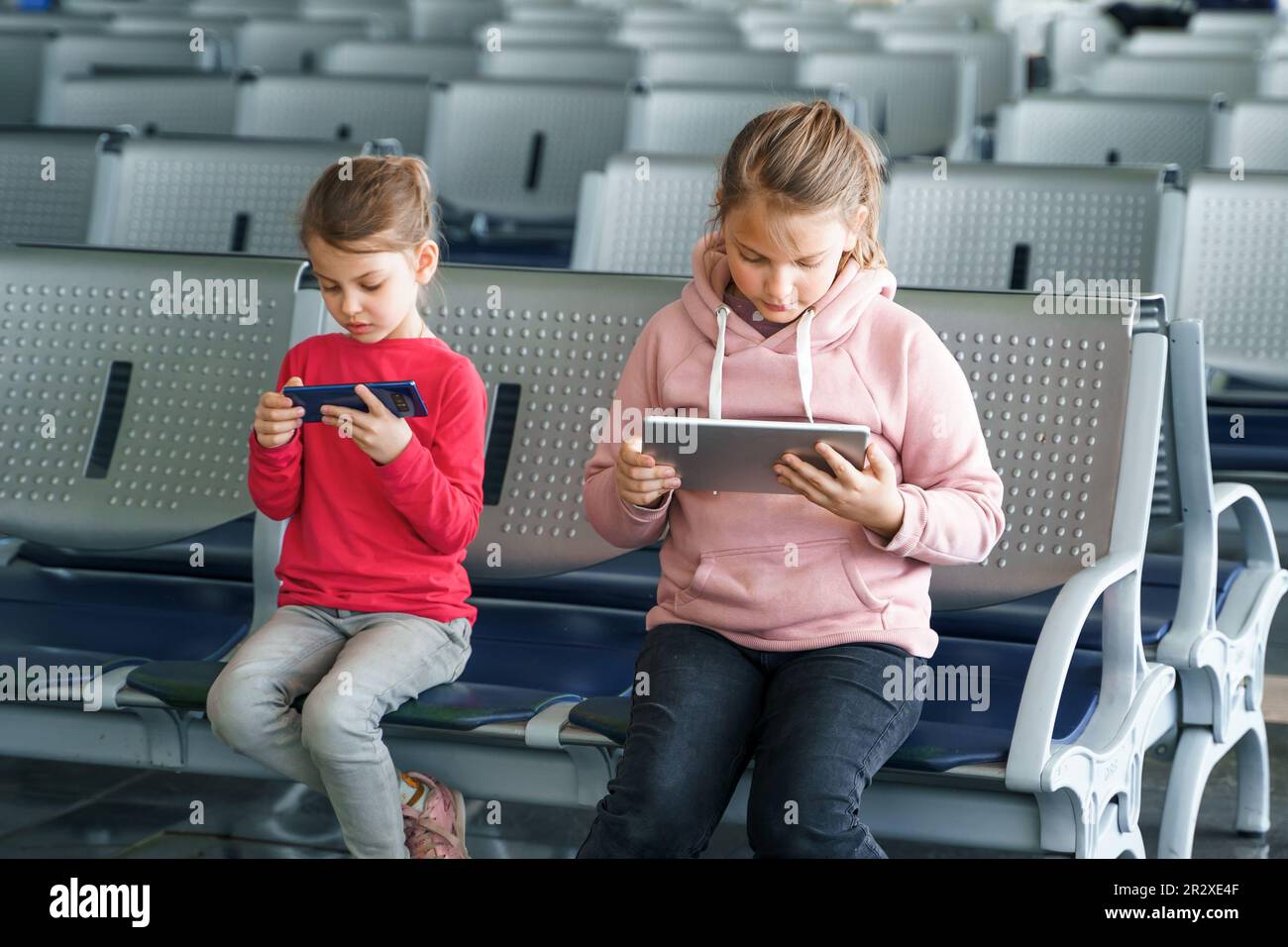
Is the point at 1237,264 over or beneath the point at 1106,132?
beneath

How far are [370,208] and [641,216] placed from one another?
1648mm

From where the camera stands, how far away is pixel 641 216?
3770 millimetres

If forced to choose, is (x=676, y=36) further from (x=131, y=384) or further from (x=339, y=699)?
(x=339, y=699)

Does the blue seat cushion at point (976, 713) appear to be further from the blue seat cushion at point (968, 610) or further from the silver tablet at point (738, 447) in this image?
the silver tablet at point (738, 447)

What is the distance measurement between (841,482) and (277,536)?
1.10 m

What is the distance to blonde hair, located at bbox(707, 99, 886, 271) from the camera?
1.89 meters

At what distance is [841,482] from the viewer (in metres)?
1.84

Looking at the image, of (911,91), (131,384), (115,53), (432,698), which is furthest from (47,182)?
(911,91)

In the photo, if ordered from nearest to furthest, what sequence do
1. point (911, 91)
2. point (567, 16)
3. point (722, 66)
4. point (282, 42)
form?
point (911, 91)
point (722, 66)
point (282, 42)
point (567, 16)

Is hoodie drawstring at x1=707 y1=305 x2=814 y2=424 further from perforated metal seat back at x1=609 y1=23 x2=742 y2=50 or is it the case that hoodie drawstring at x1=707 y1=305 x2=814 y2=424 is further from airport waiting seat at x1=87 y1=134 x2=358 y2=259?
perforated metal seat back at x1=609 y1=23 x2=742 y2=50

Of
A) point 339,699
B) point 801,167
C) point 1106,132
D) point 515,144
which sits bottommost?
point 339,699

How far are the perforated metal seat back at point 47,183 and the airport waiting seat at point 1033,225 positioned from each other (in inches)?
81.0
